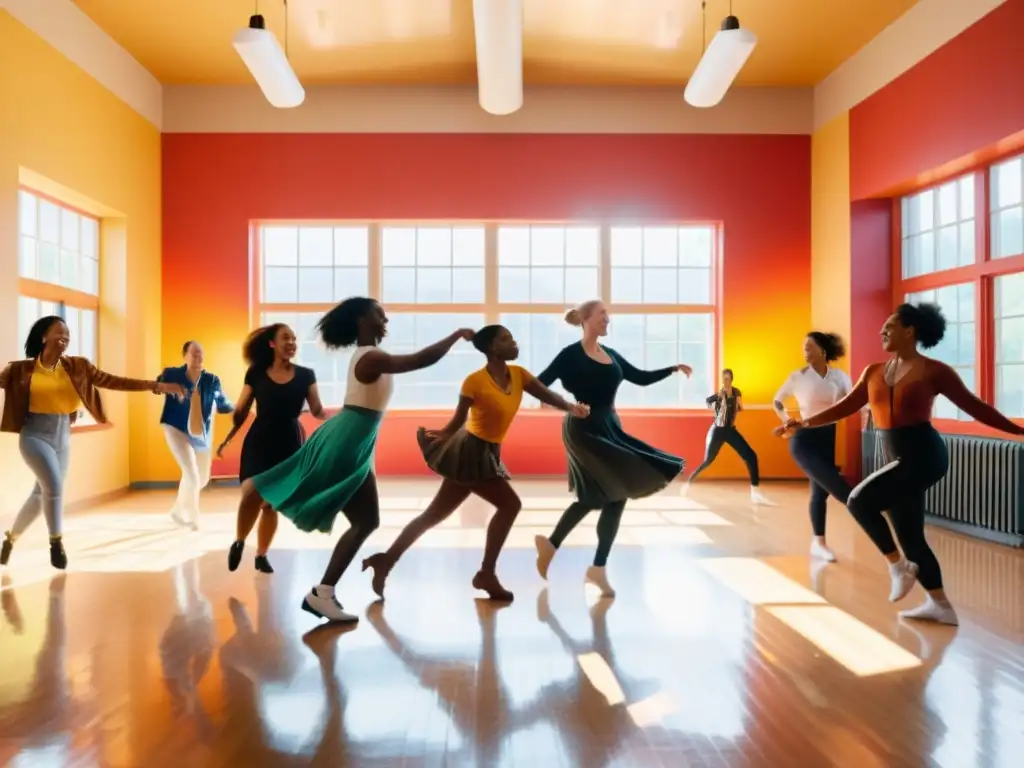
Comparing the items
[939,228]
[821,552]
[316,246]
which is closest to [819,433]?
[821,552]

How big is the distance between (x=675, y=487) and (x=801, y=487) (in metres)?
1.35

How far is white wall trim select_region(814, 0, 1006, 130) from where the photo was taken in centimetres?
657

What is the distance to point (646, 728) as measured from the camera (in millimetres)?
2518

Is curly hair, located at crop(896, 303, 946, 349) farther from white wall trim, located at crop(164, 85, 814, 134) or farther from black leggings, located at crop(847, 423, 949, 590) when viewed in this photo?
white wall trim, located at crop(164, 85, 814, 134)

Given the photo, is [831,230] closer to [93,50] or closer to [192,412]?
[192,412]

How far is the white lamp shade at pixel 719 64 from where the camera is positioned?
20.9 ft

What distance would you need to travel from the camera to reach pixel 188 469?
6.30 metres

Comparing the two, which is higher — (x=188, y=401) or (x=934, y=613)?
(x=188, y=401)

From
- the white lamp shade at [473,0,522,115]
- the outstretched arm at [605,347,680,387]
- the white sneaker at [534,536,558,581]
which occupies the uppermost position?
the white lamp shade at [473,0,522,115]

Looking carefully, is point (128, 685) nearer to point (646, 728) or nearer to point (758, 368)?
point (646, 728)

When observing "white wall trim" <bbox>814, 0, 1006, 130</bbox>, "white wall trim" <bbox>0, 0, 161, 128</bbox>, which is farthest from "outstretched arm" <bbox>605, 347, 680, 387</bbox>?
"white wall trim" <bbox>0, 0, 161, 128</bbox>

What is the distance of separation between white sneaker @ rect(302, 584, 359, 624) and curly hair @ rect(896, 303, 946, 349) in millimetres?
2821

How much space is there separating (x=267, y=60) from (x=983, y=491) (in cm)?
636

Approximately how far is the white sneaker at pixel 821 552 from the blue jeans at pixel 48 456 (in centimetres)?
454
